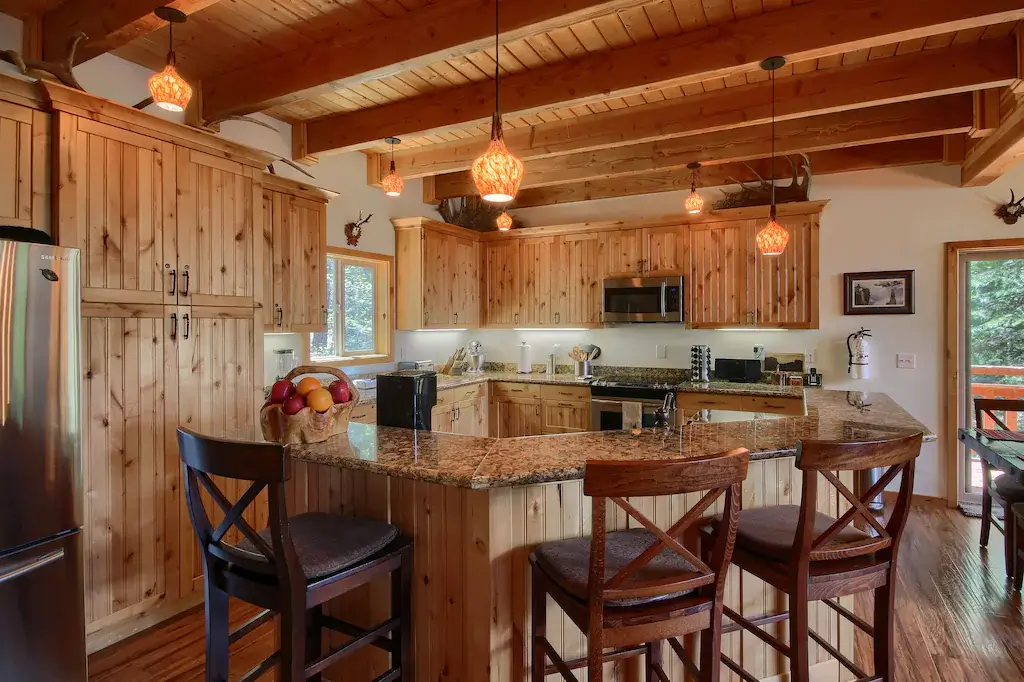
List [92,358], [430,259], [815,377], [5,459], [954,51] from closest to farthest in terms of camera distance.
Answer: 1. [5,459]
2. [92,358]
3. [954,51]
4. [815,377]
5. [430,259]

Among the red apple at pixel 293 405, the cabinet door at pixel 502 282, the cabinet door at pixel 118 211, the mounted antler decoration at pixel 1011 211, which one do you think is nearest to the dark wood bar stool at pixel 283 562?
the red apple at pixel 293 405

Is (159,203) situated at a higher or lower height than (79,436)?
higher

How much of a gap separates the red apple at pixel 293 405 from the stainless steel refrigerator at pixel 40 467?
84 cm

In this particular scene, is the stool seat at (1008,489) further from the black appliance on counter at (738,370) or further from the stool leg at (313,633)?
the stool leg at (313,633)

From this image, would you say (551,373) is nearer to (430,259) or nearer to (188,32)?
(430,259)

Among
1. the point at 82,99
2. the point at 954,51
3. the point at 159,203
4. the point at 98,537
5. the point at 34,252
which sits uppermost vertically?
the point at 954,51

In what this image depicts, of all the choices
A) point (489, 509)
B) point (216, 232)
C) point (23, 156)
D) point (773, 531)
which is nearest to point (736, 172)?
point (773, 531)

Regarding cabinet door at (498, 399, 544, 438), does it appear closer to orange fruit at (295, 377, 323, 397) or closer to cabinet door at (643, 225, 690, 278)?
cabinet door at (643, 225, 690, 278)

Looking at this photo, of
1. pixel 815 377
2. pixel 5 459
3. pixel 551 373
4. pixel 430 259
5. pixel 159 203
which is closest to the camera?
pixel 5 459

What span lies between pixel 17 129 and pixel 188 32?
97 cm

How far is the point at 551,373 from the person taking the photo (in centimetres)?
562

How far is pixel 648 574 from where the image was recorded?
1.42m

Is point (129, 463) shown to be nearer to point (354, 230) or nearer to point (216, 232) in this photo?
point (216, 232)

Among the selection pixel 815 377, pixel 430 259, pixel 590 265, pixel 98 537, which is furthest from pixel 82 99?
pixel 815 377
